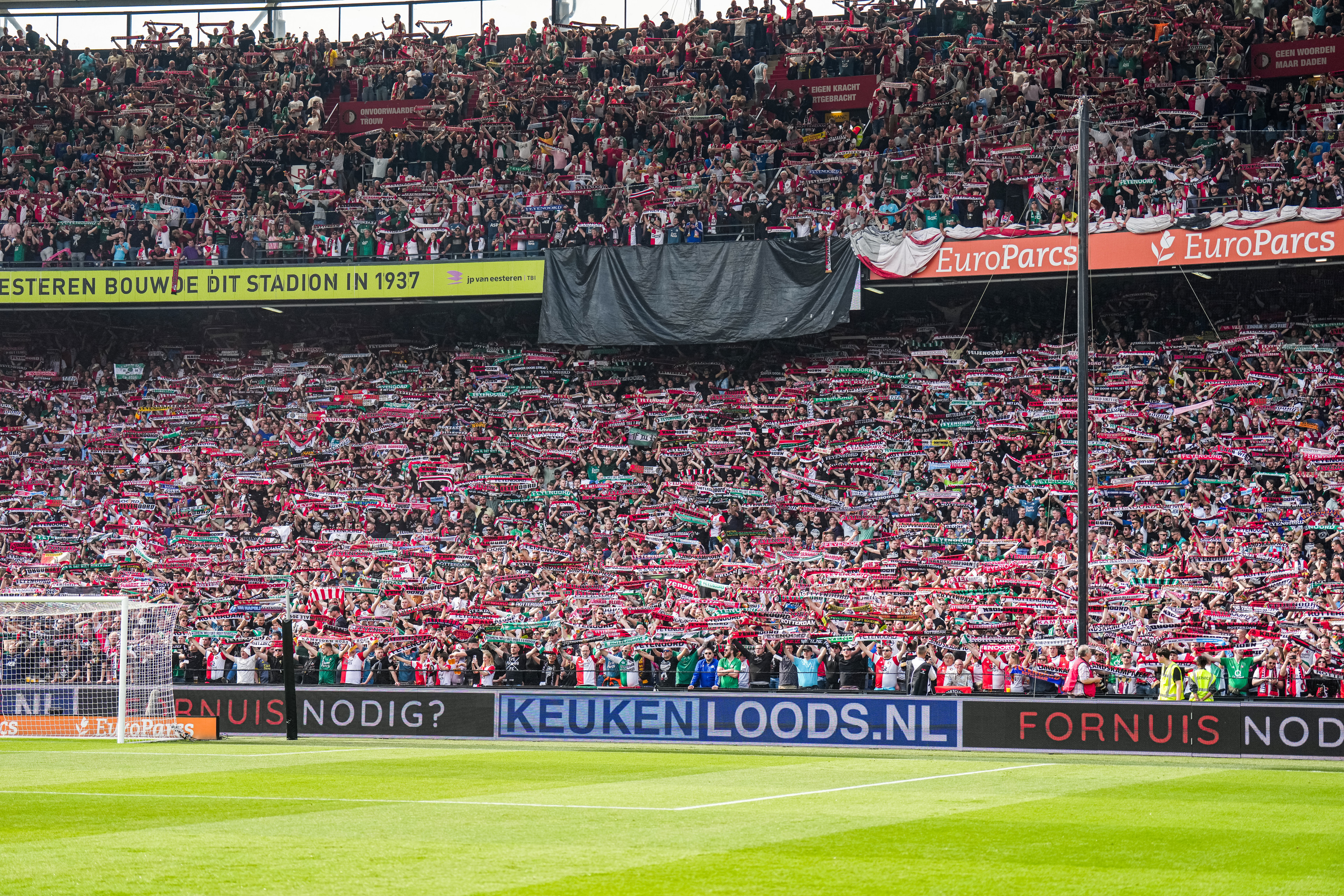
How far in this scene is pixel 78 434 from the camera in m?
35.6

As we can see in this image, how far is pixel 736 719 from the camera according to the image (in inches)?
910

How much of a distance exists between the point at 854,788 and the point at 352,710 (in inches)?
490

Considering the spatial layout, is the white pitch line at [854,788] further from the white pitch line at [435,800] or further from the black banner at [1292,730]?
the black banner at [1292,730]

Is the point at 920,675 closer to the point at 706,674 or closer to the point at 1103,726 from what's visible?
the point at 1103,726

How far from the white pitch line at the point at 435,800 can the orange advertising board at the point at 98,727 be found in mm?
9741

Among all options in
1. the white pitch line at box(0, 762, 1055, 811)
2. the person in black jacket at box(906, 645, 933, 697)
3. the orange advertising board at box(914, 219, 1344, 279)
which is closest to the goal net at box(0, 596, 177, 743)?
the white pitch line at box(0, 762, 1055, 811)

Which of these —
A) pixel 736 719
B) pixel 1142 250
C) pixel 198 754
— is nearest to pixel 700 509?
pixel 736 719

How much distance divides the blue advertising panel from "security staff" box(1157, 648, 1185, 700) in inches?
126

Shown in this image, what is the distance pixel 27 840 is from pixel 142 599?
72.0 feet

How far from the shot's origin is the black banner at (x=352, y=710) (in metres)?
24.3

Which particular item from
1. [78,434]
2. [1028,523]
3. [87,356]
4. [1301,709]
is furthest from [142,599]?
[1301,709]

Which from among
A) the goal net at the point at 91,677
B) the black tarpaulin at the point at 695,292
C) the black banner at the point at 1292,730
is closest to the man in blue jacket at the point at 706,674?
the goal net at the point at 91,677

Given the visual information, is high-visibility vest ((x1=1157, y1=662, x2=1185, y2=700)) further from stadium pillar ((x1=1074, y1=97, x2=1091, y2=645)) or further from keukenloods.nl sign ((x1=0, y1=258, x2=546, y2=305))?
keukenloods.nl sign ((x1=0, y1=258, x2=546, y2=305))

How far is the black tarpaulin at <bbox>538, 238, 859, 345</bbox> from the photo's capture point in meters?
32.1
